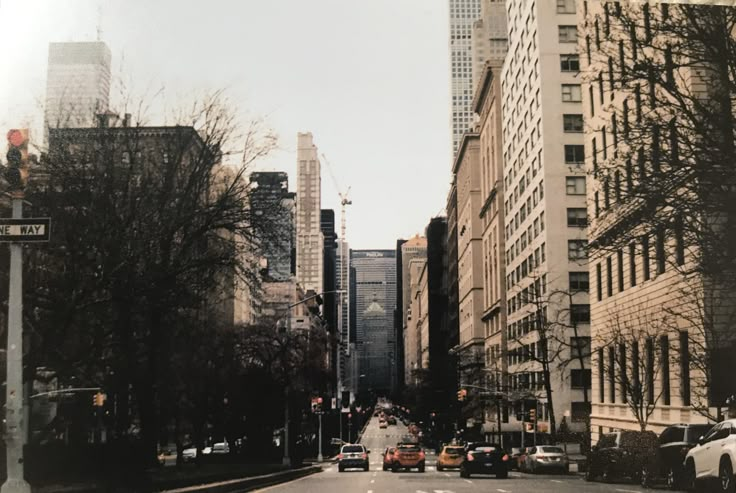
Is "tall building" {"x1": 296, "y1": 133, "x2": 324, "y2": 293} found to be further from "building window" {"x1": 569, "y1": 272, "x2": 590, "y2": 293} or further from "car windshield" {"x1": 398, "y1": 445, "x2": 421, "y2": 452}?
"building window" {"x1": 569, "y1": 272, "x2": 590, "y2": 293}

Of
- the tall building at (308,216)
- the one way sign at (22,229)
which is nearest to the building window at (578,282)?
the tall building at (308,216)

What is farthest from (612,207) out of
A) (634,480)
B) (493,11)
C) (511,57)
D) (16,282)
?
(493,11)

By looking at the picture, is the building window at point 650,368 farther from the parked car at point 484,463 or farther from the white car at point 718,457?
the white car at point 718,457

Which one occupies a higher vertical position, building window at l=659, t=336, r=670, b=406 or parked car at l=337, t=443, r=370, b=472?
building window at l=659, t=336, r=670, b=406

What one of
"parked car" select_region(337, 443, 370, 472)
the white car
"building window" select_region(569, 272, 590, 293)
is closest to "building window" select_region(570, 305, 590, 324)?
"building window" select_region(569, 272, 590, 293)

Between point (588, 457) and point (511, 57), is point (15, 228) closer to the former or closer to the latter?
point (588, 457)

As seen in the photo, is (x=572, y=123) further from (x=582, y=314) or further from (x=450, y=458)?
(x=450, y=458)
